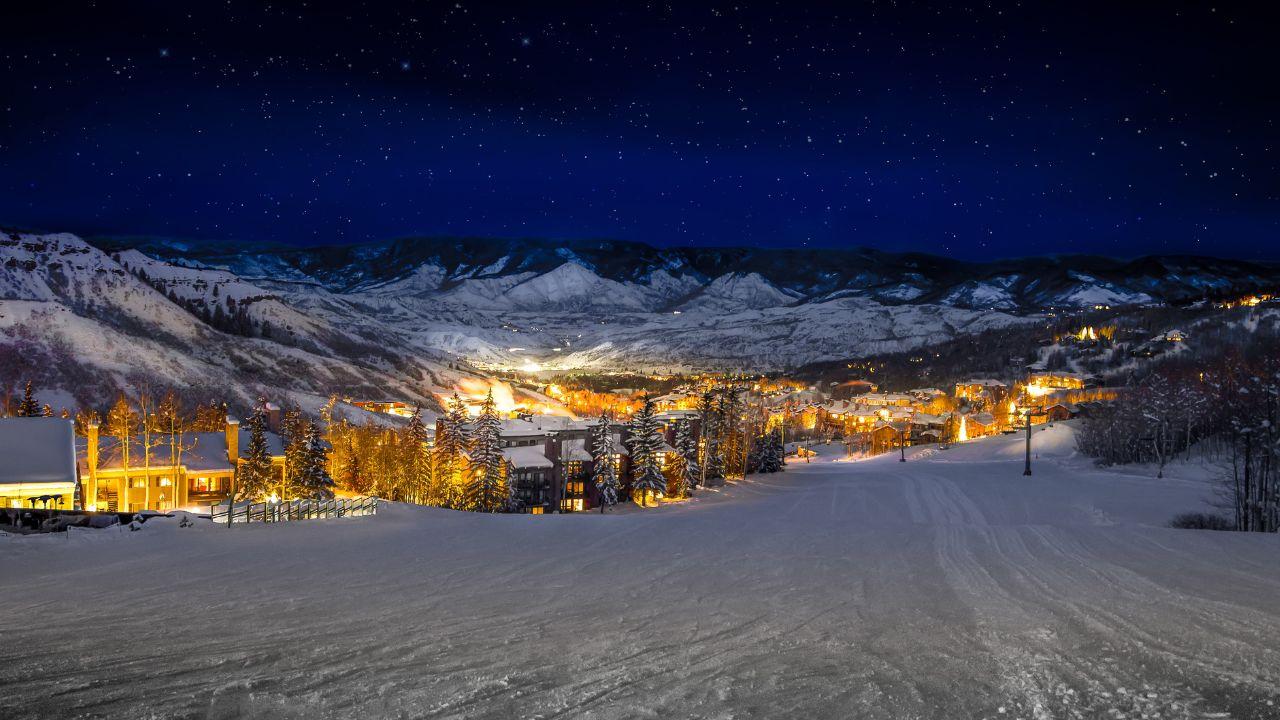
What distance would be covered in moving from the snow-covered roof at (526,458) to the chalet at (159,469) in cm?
1448

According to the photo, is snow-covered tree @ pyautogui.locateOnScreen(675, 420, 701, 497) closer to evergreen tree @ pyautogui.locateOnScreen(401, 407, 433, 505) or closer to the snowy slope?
evergreen tree @ pyautogui.locateOnScreen(401, 407, 433, 505)

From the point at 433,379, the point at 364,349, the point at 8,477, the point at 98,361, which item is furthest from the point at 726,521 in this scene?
the point at 364,349

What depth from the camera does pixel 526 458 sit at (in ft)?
172

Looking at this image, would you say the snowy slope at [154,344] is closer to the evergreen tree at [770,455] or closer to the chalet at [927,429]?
the evergreen tree at [770,455]

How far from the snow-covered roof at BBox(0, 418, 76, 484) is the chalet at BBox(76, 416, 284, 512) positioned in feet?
21.6

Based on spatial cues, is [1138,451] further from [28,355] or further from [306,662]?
[28,355]

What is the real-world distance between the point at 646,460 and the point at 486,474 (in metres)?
10.4

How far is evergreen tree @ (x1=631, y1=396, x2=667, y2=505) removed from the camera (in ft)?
156

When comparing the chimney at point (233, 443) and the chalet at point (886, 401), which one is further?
the chalet at point (886, 401)

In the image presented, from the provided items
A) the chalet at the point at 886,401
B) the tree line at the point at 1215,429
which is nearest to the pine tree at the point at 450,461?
the tree line at the point at 1215,429

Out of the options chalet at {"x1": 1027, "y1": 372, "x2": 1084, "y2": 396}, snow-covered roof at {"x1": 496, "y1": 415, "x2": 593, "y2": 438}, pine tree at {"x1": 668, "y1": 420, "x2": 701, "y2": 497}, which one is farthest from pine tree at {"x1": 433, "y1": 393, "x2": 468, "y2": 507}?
chalet at {"x1": 1027, "y1": 372, "x2": 1084, "y2": 396}

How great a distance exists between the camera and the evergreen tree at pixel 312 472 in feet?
131

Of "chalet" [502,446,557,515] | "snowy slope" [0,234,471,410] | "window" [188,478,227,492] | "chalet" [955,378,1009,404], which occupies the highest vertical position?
"snowy slope" [0,234,471,410]

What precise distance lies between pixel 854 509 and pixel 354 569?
76.2 feet
